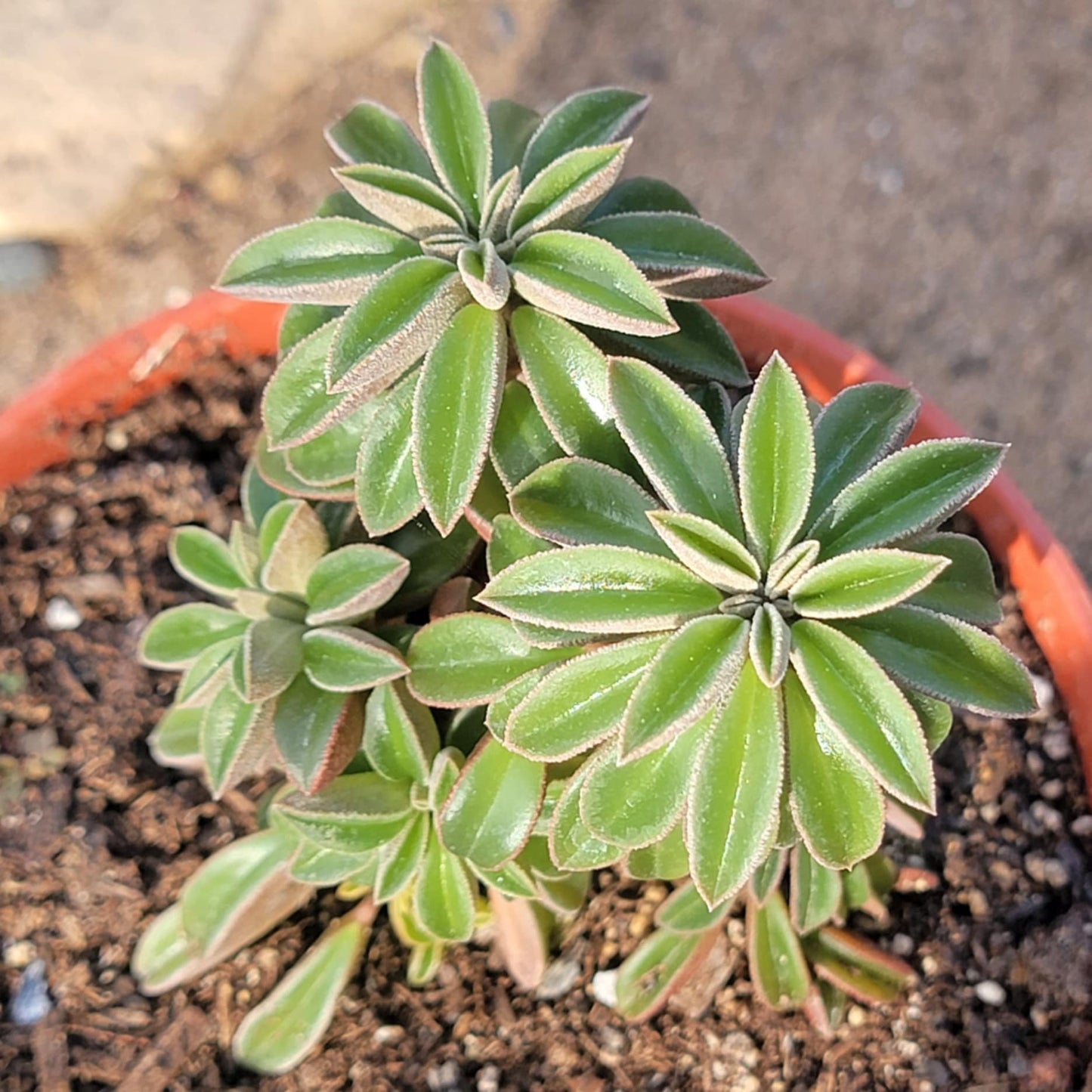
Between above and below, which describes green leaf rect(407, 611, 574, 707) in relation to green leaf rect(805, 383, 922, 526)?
below

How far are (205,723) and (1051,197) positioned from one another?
8.53ft

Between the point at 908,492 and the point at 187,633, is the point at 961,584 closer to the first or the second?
the point at 908,492

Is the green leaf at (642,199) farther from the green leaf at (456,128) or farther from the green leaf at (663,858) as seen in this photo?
the green leaf at (663,858)

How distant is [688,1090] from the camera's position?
5.42 feet

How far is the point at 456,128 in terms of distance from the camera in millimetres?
1335

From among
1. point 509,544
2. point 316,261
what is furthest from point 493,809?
point 316,261

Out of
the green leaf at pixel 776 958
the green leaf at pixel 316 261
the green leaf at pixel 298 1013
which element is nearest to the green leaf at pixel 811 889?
the green leaf at pixel 776 958

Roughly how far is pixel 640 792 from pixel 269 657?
0.47m

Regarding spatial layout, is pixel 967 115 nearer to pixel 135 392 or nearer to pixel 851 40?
pixel 851 40

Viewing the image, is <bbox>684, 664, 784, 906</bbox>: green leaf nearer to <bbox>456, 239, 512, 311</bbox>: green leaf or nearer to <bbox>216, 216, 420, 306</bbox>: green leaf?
<bbox>456, 239, 512, 311</bbox>: green leaf

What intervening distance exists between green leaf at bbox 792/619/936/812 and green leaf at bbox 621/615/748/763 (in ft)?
0.26

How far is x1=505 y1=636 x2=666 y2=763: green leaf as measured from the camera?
1162mm

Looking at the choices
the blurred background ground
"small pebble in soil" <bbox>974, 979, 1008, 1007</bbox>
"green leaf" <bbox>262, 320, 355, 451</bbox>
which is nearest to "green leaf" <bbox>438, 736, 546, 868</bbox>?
"green leaf" <bbox>262, 320, 355, 451</bbox>

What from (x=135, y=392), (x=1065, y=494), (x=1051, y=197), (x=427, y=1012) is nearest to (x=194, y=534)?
(x=135, y=392)
